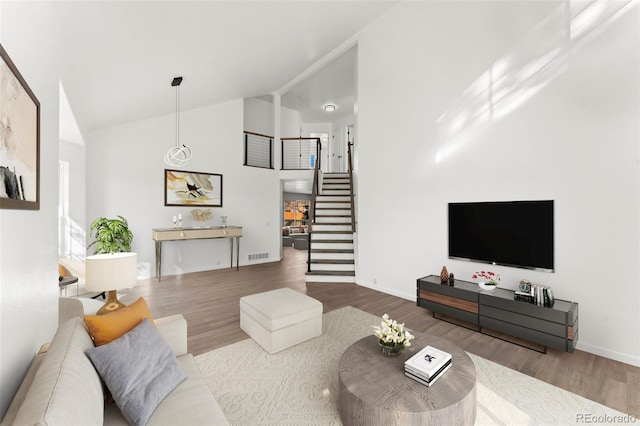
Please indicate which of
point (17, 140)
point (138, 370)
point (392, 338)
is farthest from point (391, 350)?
point (17, 140)

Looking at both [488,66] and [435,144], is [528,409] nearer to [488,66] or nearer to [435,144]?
[435,144]

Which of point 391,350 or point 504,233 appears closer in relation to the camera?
point 391,350

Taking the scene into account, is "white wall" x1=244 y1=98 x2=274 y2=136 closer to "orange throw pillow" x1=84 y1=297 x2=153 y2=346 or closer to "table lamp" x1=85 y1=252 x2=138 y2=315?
"table lamp" x1=85 y1=252 x2=138 y2=315

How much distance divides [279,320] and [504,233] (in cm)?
284

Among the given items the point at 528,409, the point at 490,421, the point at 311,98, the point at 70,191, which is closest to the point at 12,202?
the point at 490,421

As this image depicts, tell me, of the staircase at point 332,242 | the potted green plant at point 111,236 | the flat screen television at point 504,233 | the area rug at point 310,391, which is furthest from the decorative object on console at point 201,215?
the flat screen television at point 504,233

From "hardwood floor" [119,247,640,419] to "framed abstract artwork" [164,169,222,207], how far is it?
163 centimetres

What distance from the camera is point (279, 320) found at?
9.25ft

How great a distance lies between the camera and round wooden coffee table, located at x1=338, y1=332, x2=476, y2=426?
1561 mm

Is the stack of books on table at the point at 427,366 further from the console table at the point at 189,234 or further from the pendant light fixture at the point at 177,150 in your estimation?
the console table at the point at 189,234

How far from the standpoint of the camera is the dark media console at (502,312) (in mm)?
2654

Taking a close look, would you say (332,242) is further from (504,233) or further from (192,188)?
(192,188)

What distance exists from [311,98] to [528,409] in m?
8.51

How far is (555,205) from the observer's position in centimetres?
304
